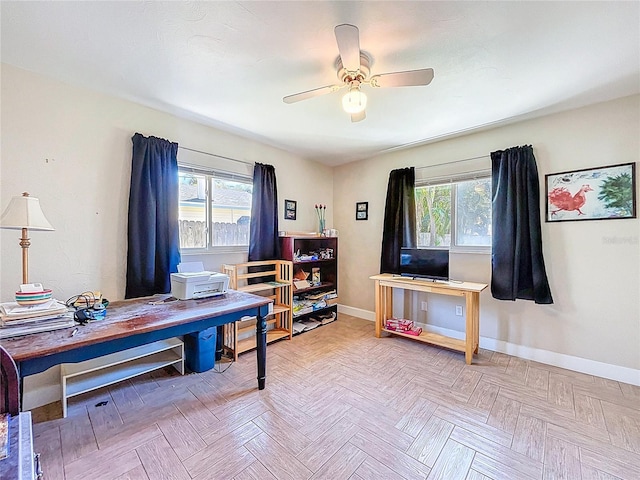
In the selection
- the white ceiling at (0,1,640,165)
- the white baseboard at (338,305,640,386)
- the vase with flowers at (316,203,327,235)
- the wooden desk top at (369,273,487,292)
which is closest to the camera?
the white ceiling at (0,1,640,165)

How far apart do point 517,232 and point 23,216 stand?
3930 mm

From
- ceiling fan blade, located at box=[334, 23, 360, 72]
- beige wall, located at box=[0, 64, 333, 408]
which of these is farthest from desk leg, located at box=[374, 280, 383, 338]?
beige wall, located at box=[0, 64, 333, 408]

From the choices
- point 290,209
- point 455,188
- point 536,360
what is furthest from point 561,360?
point 290,209

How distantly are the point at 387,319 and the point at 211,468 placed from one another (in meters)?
2.49

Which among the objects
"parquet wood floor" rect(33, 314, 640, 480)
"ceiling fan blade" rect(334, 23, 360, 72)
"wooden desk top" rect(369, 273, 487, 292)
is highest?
"ceiling fan blade" rect(334, 23, 360, 72)

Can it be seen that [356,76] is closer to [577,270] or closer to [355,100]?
[355,100]

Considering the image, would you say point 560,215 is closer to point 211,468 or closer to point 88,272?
point 211,468

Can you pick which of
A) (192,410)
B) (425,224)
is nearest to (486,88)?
(425,224)

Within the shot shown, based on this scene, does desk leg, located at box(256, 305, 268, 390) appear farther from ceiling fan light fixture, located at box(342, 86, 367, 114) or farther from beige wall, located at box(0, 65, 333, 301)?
ceiling fan light fixture, located at box(342, 86, 367, 114)

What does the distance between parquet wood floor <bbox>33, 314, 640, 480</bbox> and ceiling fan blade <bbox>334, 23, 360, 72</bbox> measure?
89.8 inches

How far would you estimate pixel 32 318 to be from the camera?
155 centimetres

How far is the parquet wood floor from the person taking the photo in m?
1.47

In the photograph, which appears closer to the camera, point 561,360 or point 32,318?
point 32,318

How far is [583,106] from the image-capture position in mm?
2447
